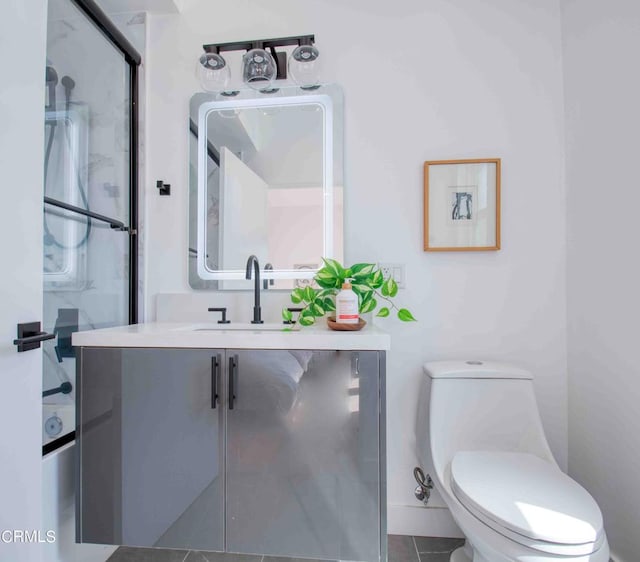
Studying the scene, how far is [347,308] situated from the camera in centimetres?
106

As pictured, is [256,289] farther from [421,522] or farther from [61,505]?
[421,522]

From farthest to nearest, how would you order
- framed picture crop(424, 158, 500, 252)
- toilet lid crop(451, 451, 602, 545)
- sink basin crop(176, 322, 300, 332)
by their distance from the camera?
framed picture crop(424, 158, 500, 252)
sink basin crop(176, 322, 300, 332)
toilet lid crop(451, 451, 602, 545)

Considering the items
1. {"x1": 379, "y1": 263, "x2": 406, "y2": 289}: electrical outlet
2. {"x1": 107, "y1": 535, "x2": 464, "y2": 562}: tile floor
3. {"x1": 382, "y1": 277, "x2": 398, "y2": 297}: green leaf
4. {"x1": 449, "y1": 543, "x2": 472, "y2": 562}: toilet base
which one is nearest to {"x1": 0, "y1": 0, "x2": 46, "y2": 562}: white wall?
{"x1": 107, "y1": 535, "x2": 464, "y2": 562}: tile floor

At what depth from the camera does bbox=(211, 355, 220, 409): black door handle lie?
3.14ft

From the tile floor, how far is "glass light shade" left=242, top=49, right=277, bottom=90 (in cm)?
191

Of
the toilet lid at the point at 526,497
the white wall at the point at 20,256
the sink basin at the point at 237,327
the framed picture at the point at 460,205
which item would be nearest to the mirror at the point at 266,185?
the sink basin at the point at 237,327

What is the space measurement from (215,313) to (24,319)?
0.64 m

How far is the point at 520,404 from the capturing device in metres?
1.17

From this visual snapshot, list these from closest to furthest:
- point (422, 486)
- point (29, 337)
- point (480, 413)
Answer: point (29, 337)
point (480, 413)
point (422, 486)

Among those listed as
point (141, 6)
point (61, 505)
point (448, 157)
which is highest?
point (141, 6)

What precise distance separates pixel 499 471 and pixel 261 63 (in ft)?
5.64

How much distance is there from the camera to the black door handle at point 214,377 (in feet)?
3.14

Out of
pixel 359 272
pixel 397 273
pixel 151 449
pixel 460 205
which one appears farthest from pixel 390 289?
pixel 151 449

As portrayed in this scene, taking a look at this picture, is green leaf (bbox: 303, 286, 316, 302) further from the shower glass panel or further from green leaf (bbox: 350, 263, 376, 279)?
the shower glass panel
